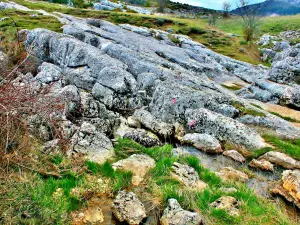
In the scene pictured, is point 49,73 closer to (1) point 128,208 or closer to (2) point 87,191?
(2) point 87,191

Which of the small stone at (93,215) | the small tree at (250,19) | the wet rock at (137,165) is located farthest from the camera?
the small tree at (250,19)

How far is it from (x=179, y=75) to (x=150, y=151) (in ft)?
41.9

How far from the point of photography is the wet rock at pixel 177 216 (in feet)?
28.7

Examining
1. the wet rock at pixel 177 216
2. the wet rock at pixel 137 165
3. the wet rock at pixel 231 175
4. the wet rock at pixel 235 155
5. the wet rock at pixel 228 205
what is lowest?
the wet rock at pixel 235 155

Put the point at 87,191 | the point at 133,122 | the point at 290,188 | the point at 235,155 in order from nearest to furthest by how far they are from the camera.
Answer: the point at 87,191 < the point at 290,188 < the point at 235,155 < the point at 133,122

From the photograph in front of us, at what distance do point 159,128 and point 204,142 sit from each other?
3410mm

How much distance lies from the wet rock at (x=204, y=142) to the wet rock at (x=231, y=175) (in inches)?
105

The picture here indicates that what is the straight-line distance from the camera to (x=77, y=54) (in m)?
26.7

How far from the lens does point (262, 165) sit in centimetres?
1507

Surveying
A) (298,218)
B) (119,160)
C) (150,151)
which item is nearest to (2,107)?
(119,160)

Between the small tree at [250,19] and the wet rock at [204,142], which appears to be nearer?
the wet rock at [204,142]

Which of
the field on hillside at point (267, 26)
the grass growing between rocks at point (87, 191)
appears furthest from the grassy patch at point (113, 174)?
the field on hillside at point (267, 26)

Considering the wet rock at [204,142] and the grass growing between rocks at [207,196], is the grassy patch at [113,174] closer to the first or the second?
the grass growing between rocks at [207,196]

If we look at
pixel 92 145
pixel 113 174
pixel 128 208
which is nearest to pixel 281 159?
pixel 113 174
